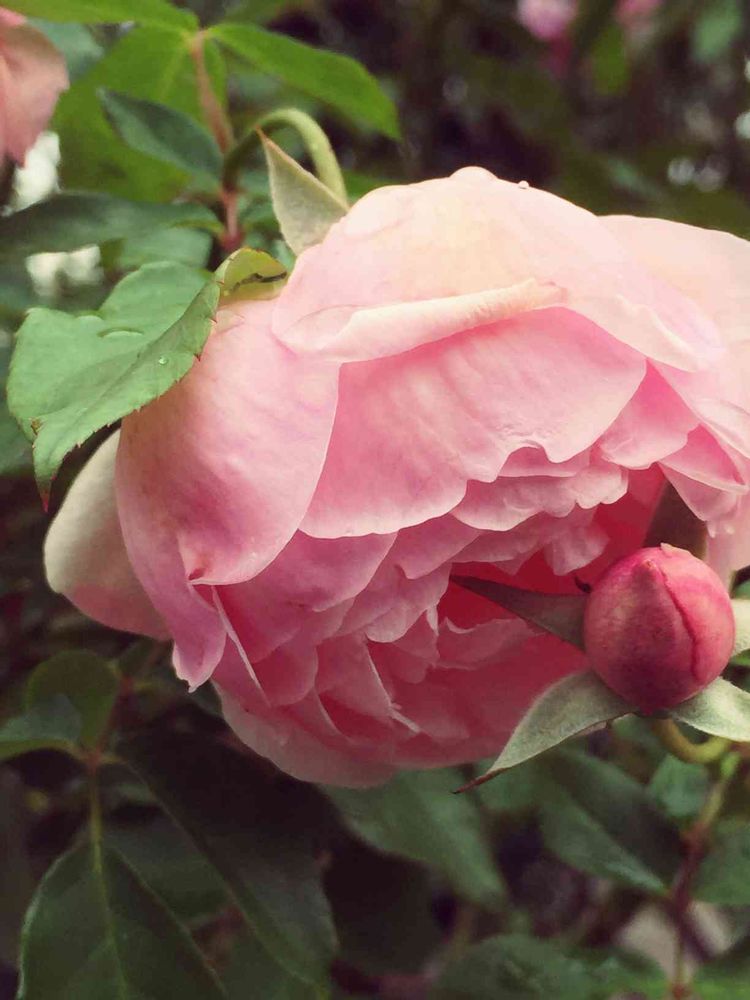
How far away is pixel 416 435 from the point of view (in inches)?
11.6

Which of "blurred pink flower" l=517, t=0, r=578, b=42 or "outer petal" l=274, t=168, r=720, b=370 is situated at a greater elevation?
"outer petal" l=274, t=168, r=720, b=370

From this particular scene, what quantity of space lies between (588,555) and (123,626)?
0.55 ft

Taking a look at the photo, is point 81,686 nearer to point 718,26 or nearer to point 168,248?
point 168,248

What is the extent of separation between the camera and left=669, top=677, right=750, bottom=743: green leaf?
0.30 m

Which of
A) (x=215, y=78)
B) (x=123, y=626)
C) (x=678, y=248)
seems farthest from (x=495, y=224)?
(x=215, y=78)

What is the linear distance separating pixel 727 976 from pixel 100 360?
41 cm

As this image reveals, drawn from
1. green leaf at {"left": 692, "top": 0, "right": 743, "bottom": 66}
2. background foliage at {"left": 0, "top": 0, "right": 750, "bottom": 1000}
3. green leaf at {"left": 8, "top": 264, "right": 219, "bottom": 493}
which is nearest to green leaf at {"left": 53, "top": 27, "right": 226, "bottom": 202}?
background foliage at {"left": 0, "top": 0, "right": 750, "bottom": 1000}

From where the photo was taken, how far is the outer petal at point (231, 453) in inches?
11.6

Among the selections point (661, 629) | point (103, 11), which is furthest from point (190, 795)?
point (103, 11)

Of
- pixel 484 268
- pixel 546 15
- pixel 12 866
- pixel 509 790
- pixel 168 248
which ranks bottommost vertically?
pixel 12 866

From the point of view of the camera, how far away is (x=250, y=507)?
298 millimetres

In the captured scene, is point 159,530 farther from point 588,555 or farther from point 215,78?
point 215,78

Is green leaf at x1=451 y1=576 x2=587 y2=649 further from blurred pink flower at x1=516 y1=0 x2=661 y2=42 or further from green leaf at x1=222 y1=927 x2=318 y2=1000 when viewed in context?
blurred pink flower at x1=516 y1=0 x2=661 y2=42

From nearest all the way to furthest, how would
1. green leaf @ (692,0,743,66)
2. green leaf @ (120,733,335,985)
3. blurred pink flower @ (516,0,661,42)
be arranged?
green leaf @ (120,733,335,985), green leaf @ (692,0,743,66), blurred pink flower @ (516,0,661,42)
